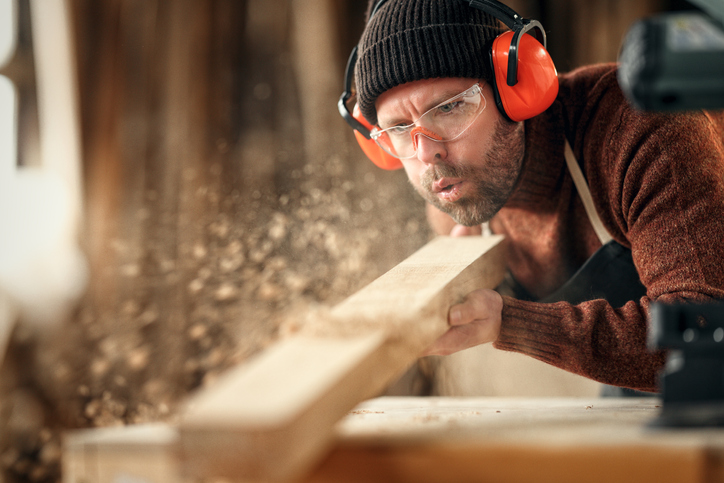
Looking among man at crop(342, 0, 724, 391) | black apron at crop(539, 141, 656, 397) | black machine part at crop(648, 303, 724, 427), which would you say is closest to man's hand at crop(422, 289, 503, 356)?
man at crop(342, 0, 724, 391)

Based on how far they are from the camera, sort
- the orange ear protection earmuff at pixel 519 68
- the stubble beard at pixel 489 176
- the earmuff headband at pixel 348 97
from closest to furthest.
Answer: the orange ear protection earmuff at pixel 519 68 < the stubble beard at pixel 489 176 < the earmuff headband at pixel 348 97

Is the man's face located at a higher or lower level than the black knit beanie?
lower

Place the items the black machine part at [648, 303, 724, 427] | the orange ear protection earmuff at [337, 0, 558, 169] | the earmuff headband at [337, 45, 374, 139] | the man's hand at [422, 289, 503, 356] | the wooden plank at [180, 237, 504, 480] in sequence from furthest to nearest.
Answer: the earmuff headband at [337, 45, 374, 139] → the orange ear protection earmuff at [337, 0, 558, 169] → the man's hand at [422, 289, 503, 356] → the black machine part at [648, 303, 724, 427] → the wooden plank at [180, 237, 504, 480]

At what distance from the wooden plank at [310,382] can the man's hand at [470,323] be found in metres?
0.03

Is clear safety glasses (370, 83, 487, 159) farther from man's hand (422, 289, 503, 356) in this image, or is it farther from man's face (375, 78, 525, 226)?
man's hand (422, 289, 503, 356)

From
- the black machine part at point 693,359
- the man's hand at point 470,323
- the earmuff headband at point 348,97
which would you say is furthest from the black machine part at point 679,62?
the earmuff headband at point 348,97

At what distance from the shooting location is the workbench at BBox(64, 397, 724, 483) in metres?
0.69

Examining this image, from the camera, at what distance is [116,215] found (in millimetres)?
2352

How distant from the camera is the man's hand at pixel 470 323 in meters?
1.19

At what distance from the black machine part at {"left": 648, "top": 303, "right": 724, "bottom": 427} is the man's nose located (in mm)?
883

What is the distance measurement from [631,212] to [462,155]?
48cm

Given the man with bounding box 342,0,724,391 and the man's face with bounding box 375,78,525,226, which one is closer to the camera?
the man with bounding box 342,0,724,391

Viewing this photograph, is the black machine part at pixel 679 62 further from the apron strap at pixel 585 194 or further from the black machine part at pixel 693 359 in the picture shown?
the apron strap at pixel 585 194

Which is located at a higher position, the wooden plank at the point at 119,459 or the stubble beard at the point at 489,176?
the stubble beard at the point at 489,176
